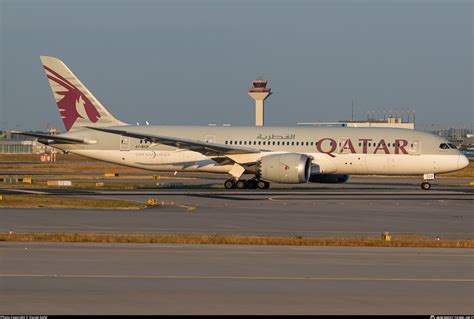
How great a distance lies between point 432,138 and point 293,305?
137ft

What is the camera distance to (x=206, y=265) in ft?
63.1

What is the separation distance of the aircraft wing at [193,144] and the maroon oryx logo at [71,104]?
431 cm

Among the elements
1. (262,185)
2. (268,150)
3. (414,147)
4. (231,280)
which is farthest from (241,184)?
(231,280)

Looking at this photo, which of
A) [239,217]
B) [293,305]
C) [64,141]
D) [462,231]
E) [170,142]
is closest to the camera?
[293,305]

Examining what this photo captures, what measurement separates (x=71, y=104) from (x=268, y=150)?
13.7m

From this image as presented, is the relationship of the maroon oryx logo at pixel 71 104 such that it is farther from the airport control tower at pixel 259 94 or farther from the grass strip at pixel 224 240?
the airport control tower at pixel 259 94

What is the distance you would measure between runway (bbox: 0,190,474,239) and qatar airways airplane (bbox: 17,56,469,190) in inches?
299

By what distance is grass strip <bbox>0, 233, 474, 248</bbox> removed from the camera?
23875 mm

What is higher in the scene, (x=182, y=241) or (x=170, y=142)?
(x=170, y=142)

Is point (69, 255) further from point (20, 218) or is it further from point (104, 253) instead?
point (20, 218)

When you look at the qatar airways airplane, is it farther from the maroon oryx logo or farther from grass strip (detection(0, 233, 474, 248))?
grass strip (detection(0, 233, 474, 248))

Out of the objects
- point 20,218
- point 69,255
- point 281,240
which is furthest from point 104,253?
point 20,218

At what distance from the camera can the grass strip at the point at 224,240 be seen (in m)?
23.9

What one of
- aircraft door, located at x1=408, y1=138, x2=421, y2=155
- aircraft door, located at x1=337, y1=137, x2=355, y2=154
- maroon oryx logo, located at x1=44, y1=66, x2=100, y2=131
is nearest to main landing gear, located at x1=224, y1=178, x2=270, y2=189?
aircraft door, located at x1=337, y1=137, x2=355, y2=154
